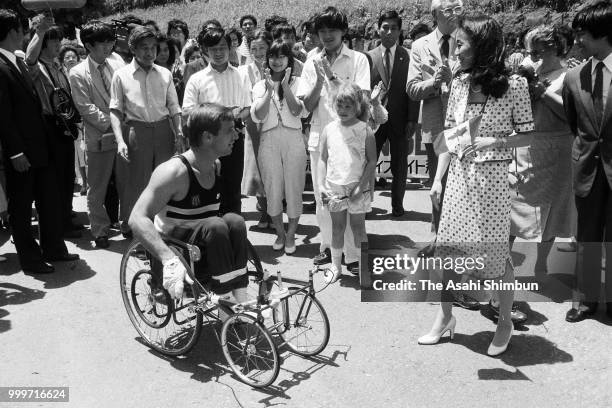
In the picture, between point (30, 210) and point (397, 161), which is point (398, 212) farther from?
point (30, 210)

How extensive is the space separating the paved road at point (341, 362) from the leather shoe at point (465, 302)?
0.12 m

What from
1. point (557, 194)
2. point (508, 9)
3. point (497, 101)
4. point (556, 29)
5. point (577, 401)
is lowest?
point (577, 401)

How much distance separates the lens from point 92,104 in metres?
6.32

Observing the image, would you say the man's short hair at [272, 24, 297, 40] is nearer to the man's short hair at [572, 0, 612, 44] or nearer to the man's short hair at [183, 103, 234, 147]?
the man's short hair at [183, 103, 234, 147]

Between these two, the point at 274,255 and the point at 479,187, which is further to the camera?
the point at 274,255

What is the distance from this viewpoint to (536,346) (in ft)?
13.6

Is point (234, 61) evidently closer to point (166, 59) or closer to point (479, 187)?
point (166, 59)

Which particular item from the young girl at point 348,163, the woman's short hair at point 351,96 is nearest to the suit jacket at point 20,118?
the young girl at point 348,163

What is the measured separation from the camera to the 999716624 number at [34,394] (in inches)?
144

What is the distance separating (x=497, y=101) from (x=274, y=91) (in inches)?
103

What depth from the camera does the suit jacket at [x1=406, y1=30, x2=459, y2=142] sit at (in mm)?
5758

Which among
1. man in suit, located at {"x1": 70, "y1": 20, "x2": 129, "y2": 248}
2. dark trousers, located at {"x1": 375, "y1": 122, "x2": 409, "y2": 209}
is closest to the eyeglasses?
dark trousers, located at {"x1": 375, "y1": 122, "x2": 409, "y2": 209}

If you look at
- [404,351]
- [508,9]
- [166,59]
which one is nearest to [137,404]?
[404,351]

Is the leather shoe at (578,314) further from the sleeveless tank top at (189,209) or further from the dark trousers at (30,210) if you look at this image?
the dark trousers at (30,210)
